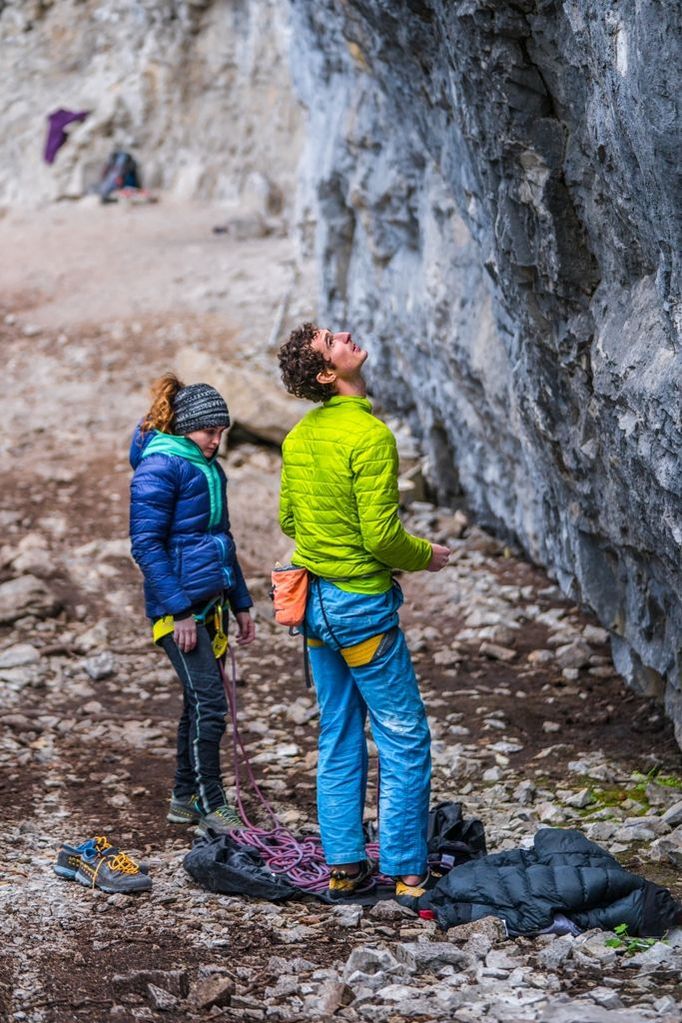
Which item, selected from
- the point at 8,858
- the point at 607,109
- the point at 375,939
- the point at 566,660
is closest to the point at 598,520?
the point at 566,660

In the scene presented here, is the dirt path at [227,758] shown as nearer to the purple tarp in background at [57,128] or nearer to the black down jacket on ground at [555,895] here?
the black down jacket on ground at [555,895]

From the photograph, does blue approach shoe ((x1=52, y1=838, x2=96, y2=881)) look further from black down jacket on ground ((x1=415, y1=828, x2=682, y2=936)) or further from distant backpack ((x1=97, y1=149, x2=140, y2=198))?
distant backpack ((x1=97, y1=149, x2=140, y2=198))

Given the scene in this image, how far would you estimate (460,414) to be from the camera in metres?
8.71

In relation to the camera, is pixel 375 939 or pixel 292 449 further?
pixel 292 449

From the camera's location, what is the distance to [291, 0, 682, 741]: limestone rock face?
4191mm

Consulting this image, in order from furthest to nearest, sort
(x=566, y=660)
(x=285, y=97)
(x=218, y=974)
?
(x=285, y=97)
(x=566, y=660)
(x=218, y=974)

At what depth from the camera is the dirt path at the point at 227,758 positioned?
339cm

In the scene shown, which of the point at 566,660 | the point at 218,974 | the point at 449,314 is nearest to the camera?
the point at 218,974


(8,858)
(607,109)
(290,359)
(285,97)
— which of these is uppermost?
(285,97)

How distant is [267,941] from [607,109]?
306cm

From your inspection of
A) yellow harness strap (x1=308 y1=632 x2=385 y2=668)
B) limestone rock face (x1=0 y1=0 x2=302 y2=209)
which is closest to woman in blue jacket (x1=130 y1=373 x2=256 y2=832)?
yellow harness strap (x1=308 y1=632 x2=385 y2=668)

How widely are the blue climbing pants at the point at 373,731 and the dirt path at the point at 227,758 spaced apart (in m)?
0.26

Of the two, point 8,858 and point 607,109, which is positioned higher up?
point 607,109

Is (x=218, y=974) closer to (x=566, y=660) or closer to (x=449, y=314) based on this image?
(x=566, y=660)
